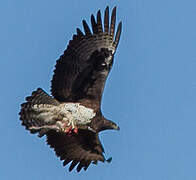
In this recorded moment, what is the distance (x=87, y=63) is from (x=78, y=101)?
846 mm

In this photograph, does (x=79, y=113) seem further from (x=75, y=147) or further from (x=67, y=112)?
(x=75, y=147)

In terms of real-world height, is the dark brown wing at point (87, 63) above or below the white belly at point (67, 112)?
above

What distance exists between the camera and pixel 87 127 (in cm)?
1652

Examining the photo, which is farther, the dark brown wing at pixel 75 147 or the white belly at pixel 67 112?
the dark brown wing at pixel 75 147

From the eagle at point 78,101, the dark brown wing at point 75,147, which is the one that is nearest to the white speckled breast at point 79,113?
the eagle at point 78,101

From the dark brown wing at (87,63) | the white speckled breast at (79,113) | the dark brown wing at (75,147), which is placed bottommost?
the dark brown wing at (75,147)

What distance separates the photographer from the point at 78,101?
16750mm

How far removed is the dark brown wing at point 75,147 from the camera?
16.8 metres

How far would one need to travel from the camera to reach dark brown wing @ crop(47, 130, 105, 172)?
16.8m

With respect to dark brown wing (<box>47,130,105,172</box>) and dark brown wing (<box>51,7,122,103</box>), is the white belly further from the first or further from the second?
dark brown wing (<box>47,130,105,172</box>)

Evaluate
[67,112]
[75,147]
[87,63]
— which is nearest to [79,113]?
[67,112]

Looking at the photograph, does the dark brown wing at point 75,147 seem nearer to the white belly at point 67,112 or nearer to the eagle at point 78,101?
the eagle at point 78,101

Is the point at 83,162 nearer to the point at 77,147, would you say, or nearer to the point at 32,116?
the point at 77,147

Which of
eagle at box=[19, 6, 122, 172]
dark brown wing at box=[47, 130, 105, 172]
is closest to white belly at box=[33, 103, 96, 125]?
eagle at box=[19, 6, 122, 172]
